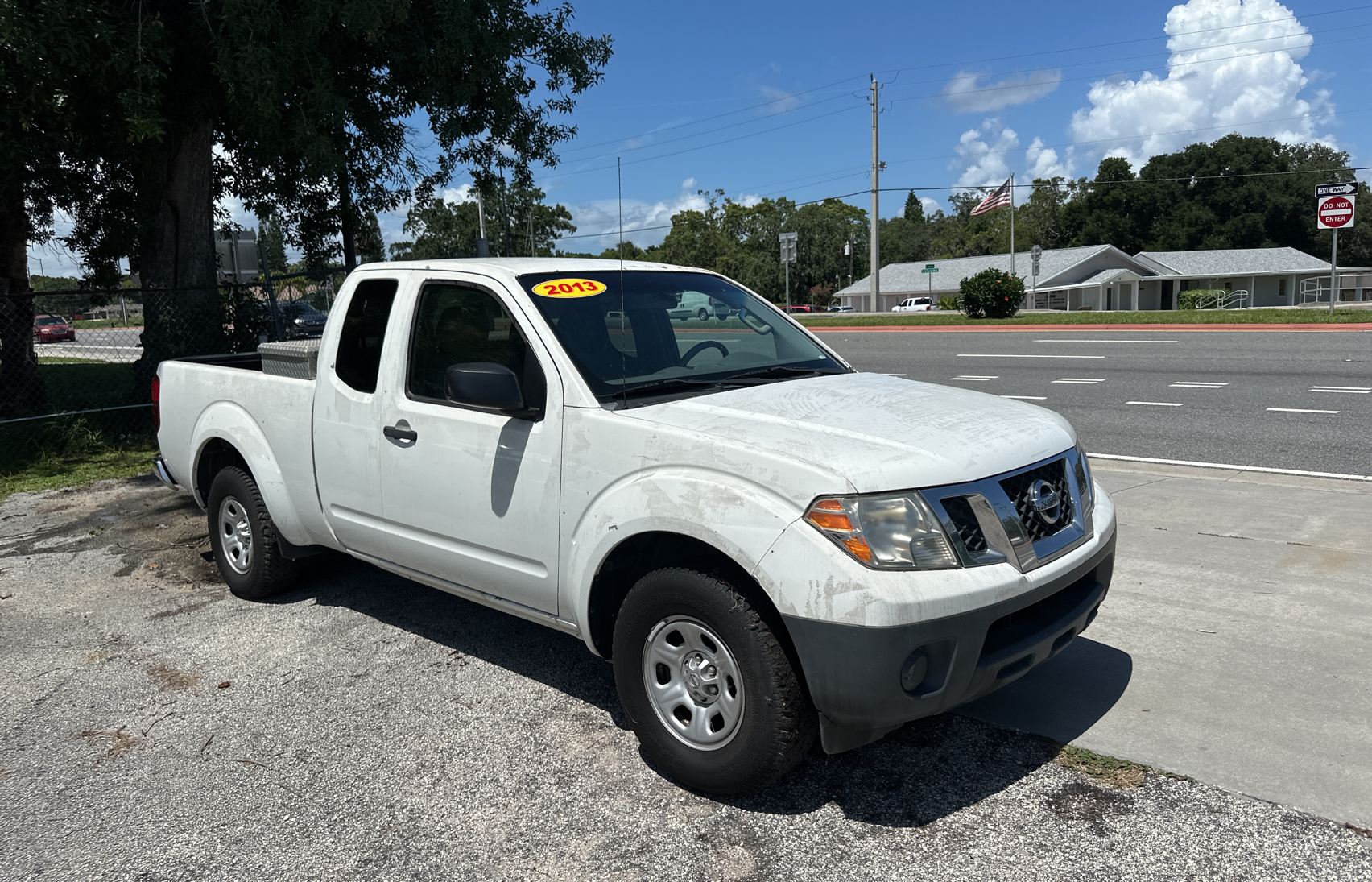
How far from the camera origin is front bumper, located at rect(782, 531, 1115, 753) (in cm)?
287

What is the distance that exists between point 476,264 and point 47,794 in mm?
2626

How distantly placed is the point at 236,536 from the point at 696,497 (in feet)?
11.9

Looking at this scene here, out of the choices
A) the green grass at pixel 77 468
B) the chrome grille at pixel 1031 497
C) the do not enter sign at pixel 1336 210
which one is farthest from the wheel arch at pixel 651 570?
the do not enter sign at pixel 1336 210

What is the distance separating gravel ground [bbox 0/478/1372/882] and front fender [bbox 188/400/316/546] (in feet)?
1.88

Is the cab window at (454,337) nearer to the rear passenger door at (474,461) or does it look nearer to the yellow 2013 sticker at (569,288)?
the rear passenger door at (474,461)

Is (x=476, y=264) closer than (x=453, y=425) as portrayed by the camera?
No

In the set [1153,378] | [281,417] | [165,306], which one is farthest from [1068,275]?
[281,417]

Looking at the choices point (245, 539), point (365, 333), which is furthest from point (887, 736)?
point (245, 539)

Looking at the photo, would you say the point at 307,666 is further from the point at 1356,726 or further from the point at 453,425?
the point at 1356,726

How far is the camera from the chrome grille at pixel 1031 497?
10.7ft

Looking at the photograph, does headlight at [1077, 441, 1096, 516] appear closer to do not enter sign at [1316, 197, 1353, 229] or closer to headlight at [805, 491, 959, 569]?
headlight at [805, 491, 959, 569]

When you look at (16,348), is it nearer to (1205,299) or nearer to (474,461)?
(474,461)

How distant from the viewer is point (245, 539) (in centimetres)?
557

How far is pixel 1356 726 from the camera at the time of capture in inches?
143
